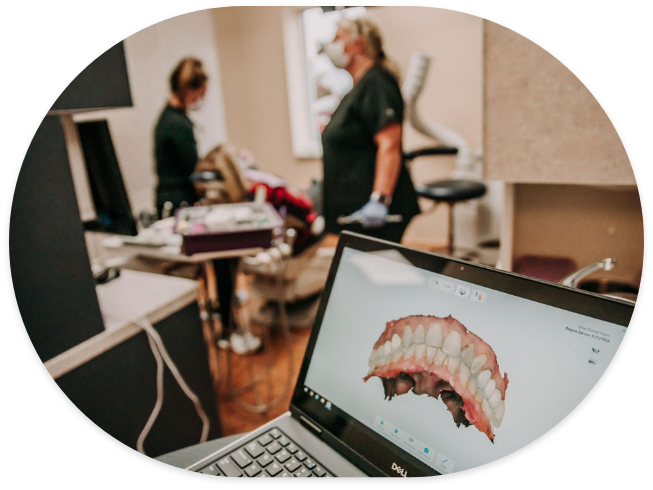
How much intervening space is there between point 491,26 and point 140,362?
1020 mm

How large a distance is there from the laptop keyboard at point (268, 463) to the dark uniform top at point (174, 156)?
6.65ft

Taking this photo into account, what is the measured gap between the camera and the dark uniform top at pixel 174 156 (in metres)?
2.41

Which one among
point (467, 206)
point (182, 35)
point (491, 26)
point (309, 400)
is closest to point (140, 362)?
point (309, 400)

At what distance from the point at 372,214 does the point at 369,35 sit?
0.72 meters

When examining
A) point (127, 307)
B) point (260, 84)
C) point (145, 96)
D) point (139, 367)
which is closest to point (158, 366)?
point (139, 367)

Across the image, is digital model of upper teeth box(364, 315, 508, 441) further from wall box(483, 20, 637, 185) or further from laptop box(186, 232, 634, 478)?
wall box(483, 20, 637, 185)

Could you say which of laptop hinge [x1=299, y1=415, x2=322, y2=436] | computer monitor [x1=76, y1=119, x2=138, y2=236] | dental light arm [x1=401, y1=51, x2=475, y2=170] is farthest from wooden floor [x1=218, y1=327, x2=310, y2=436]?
dental light arm [x1=401, y1=51, x2=475, y2=170]

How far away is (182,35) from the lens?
3.88 m

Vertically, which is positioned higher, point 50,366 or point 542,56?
point 542,56

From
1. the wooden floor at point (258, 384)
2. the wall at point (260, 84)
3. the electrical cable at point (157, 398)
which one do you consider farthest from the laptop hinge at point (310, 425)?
the wall at point (260, 84)

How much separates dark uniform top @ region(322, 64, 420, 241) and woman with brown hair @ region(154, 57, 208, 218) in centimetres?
82

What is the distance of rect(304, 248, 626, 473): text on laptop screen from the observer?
1.43 ft

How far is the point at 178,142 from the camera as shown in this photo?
7.90 feet

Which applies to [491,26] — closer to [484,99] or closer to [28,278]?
[484,99]
